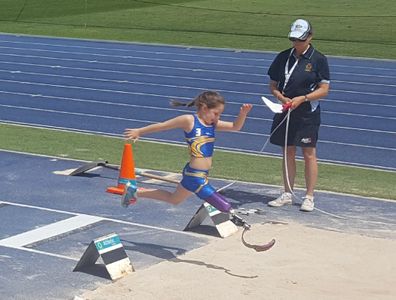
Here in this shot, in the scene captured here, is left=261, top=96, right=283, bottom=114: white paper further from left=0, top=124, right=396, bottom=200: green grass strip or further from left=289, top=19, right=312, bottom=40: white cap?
left=0, top=124, right=396, bottom=200: green grass strip

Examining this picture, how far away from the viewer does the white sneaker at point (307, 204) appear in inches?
415

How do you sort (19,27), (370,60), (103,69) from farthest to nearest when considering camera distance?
(19,27) → (370,60) → (103,69)

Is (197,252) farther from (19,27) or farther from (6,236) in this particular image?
(19,27)

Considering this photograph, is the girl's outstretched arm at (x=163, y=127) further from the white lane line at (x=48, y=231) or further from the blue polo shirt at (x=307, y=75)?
the blue polo shirt at (x=307, y=75)

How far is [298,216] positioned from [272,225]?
1.89ft

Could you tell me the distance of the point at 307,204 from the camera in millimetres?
10570

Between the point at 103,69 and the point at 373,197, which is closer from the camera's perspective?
the point at 373,197

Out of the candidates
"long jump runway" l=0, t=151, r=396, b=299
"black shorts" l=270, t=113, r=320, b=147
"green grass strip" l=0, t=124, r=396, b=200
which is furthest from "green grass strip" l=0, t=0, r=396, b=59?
"black shorts" l=270, t=113, r=320, b=147

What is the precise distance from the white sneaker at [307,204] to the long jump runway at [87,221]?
0.09m

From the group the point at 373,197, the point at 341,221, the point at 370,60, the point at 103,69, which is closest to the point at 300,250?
the point at 341,221

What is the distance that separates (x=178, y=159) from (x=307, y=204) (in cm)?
302

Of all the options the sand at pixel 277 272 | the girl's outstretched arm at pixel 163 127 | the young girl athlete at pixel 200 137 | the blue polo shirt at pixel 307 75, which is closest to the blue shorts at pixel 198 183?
the young girl athlete at pixel 200 137

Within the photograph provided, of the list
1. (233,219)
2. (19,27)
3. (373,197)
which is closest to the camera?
(233,219)

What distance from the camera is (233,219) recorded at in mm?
8781
